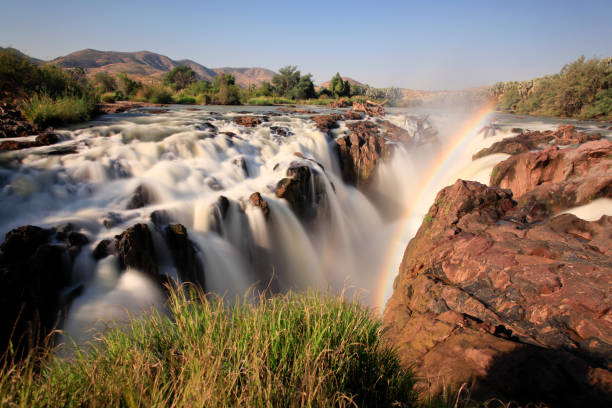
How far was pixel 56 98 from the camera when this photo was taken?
1129cm

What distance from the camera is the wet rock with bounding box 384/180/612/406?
2422mm

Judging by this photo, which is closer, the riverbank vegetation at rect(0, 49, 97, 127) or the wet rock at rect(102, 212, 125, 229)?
the wet rock at rect(102, 212, 125, 229)

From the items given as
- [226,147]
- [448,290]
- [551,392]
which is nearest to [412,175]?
[226,147]

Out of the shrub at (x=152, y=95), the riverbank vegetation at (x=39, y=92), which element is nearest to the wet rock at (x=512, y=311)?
the riverbank vegetation at (x=39, y=92)

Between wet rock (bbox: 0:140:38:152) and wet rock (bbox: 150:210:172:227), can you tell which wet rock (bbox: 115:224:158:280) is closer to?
wet rock (bbox: 150:210:172:227)

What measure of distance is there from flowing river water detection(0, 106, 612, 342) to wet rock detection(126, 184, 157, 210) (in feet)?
0.12

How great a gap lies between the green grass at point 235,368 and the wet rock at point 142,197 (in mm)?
5064

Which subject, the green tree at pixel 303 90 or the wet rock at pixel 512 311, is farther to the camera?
the green tree at pixel 303 90

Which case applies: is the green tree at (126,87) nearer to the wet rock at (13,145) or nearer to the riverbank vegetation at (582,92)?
the wet rock at (13,145)

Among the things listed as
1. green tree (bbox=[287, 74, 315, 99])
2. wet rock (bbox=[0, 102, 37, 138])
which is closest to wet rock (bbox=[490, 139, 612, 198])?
wet rock (bbox=[0, 102, 37, 138])

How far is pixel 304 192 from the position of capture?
989cm

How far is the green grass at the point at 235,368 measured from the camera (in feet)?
4.96

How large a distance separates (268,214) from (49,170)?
17.9ft

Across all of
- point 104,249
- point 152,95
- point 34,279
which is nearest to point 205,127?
point 104,249
